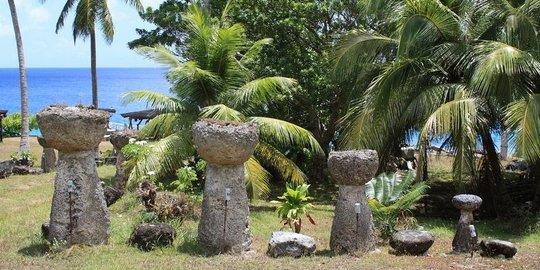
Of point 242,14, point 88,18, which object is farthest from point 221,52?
point 88,18

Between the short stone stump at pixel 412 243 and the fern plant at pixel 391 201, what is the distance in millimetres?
1194

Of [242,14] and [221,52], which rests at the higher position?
[242,14]

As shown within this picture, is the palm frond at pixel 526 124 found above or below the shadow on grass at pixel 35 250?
above

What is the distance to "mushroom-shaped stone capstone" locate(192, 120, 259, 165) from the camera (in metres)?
8.84

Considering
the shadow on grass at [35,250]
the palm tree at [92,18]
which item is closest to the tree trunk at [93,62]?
the palm tree at [92,18]

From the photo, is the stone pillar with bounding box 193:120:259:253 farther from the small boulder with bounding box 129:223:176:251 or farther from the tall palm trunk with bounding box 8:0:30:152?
the tall palm trunk with bounding box 8:0:30:152

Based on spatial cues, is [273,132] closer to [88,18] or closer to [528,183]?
[528,183]

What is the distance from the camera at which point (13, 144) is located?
97.9ft

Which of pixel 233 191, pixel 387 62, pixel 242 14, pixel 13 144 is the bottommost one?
pixel 13 144

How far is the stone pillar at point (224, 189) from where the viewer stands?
8930 millimetres

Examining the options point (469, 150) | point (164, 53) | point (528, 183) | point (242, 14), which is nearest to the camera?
point (469, 150)

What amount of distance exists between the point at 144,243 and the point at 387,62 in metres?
8.46

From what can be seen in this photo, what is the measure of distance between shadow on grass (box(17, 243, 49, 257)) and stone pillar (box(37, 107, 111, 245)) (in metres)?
0.18

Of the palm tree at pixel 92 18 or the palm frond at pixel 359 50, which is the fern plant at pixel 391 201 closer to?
the palm frond at pixel 359 50
